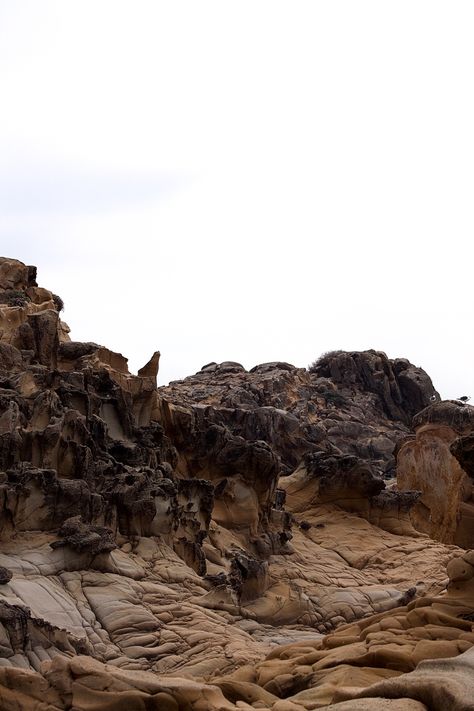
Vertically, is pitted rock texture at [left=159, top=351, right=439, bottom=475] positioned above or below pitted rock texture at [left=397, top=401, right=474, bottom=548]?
above

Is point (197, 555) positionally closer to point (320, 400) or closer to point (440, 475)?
point (440, 475)

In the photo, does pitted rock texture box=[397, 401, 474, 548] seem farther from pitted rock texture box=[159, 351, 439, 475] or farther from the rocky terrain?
pitted rock texture box=[159, 351, 439, 475]

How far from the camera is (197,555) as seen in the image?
79.4 feet

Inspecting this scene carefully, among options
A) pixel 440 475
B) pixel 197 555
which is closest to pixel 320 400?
pixel 440 475

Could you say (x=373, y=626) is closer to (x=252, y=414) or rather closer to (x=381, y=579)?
(x=381, y=579)

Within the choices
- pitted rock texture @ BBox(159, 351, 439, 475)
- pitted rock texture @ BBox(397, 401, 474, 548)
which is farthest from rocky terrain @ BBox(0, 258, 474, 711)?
pitted rock texture @ BBox(159, 351, 439, 475)

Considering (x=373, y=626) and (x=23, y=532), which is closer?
(x=373, y=626)

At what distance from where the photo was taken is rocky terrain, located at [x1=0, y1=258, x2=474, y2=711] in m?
11.9

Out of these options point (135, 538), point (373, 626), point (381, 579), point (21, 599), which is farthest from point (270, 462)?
point (373, 626)

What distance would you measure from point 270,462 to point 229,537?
327 cm

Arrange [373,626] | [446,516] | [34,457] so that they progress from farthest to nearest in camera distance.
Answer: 1. [446,516]
2. [34,457]
3. [373,626]

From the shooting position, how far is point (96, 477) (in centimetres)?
2261

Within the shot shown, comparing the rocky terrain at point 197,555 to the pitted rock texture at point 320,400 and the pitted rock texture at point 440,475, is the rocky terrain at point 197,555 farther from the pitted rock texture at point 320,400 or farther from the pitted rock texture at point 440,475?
the pitted rock texture at point 320,400

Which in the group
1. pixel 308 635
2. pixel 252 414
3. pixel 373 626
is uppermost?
pixel 252 414
